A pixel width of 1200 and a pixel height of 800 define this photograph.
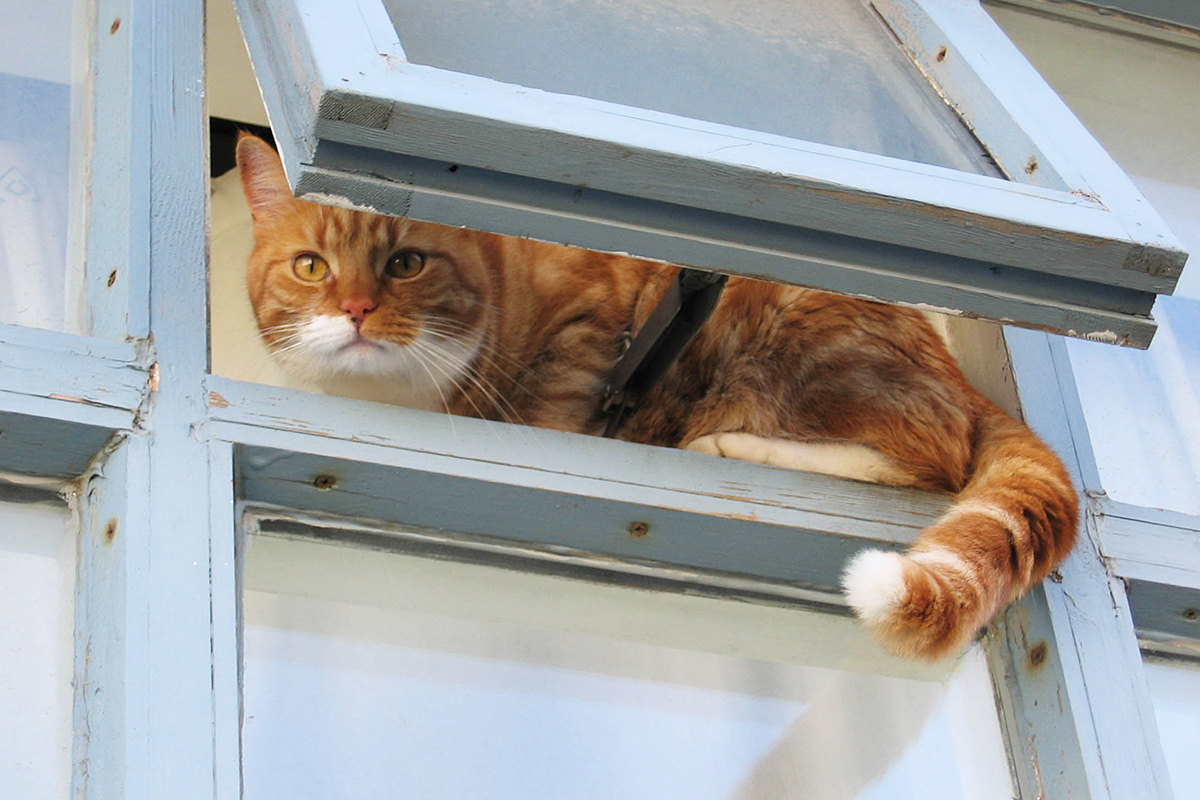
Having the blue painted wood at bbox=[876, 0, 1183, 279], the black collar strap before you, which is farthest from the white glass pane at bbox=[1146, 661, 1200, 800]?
the black collar strap

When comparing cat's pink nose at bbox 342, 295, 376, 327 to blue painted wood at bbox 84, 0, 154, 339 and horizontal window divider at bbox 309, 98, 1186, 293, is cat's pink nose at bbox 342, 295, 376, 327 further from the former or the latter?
Answer: horizontal window divider at bbox 309, 98, 1186, 293

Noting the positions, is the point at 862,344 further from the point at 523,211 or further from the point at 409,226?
the point at 523,211

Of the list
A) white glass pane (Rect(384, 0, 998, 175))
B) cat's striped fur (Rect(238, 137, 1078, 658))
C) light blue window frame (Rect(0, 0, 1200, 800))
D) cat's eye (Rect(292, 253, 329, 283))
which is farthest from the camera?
cat's eye (Rect(292, 253, 329, 283))

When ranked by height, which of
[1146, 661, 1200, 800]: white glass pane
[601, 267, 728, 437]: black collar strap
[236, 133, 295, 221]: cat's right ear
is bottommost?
[1146, 661, 1200, 800]: white glass pane

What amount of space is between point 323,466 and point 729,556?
2.05ft

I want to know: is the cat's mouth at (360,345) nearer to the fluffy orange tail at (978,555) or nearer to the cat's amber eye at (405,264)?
the cat's amber eye at (405,264)

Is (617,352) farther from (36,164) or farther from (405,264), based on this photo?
(36,164)

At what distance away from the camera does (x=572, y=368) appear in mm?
2463

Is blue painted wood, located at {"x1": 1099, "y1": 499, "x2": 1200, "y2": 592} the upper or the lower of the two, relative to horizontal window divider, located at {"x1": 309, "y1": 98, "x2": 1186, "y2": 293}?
lower

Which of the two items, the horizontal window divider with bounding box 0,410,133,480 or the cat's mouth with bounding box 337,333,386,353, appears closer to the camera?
the horizontal window divider with bounding box 0,410,133,480

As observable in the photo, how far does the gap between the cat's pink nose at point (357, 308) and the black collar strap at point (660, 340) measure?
0.43 meters

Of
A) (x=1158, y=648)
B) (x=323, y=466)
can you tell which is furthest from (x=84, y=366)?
(x=1158, y=648)

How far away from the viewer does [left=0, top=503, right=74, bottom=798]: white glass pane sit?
1615 millimetres

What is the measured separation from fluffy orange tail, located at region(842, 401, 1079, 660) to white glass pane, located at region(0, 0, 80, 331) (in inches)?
48.5
